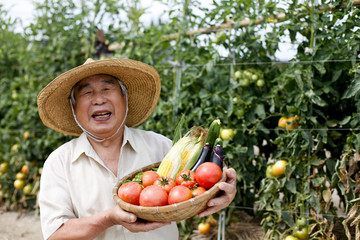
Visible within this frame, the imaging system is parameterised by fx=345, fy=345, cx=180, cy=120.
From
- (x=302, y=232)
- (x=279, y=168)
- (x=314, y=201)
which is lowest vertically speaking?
(x=302, y=232)

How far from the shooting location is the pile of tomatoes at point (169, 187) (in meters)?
1.25

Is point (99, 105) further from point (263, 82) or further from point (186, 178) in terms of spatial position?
point (263, 82)

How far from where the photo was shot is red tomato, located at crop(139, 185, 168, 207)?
1.24 metres

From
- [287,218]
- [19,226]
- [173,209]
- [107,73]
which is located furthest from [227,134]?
[19,226]

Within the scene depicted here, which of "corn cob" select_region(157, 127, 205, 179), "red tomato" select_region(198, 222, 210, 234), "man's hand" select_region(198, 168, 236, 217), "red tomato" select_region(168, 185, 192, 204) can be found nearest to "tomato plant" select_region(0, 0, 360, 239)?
"red tomato" select_region(198, 222, 210, 234)

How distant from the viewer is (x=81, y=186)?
5.14 ft

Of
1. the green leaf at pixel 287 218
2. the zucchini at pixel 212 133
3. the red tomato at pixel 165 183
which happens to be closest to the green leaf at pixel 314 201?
the green leaf at pixel 287 218

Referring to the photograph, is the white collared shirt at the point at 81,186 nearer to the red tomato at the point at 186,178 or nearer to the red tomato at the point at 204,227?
the red tomato at the point at 186,178

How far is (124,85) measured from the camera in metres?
1.78

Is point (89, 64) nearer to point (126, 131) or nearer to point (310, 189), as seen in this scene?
point (126, 131)

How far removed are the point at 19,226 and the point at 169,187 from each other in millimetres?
2560

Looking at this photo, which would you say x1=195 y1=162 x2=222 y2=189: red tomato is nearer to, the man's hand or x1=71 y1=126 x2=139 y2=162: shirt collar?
the man's hand

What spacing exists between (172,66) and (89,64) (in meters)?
1.37

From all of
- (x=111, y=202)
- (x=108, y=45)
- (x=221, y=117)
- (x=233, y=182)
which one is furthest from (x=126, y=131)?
(x=108, y=45)
